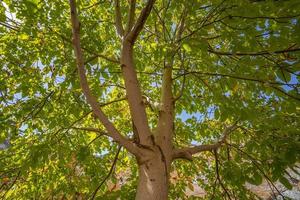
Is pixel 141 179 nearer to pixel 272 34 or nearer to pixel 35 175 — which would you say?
pixel 272 34

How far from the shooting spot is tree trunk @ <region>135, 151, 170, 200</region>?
2600 millimetres

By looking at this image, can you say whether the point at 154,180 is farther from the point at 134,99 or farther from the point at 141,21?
the point at 141,21

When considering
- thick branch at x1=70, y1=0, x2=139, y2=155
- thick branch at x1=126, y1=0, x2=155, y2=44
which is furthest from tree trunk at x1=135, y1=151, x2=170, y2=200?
thick branch at x1=126, y1=0, x2=155, y2=44

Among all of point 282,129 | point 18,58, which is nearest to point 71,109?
point 18,58

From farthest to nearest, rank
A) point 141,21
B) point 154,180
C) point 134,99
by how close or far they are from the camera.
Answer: point 134,99
point 141,21
point 154,180

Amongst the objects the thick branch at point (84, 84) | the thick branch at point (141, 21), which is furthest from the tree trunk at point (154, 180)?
the thick branch at point (141, 21)

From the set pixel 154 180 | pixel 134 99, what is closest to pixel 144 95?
pixel 134 99

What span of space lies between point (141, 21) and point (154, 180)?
1.69 m

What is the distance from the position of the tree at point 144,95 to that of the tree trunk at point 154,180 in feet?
0.04

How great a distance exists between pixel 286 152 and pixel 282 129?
740 mm

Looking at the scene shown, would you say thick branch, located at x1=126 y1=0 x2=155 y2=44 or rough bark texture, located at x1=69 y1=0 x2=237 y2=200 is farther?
thick branch, located at x1=126 y1=0 x2=155 y2=44

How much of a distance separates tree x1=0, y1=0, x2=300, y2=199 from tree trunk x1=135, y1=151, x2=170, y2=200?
0.04 ft

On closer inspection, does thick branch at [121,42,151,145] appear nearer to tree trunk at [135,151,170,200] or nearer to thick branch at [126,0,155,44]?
thick branch at [126,0,155,44]

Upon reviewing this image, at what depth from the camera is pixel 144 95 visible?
4.50 meters
